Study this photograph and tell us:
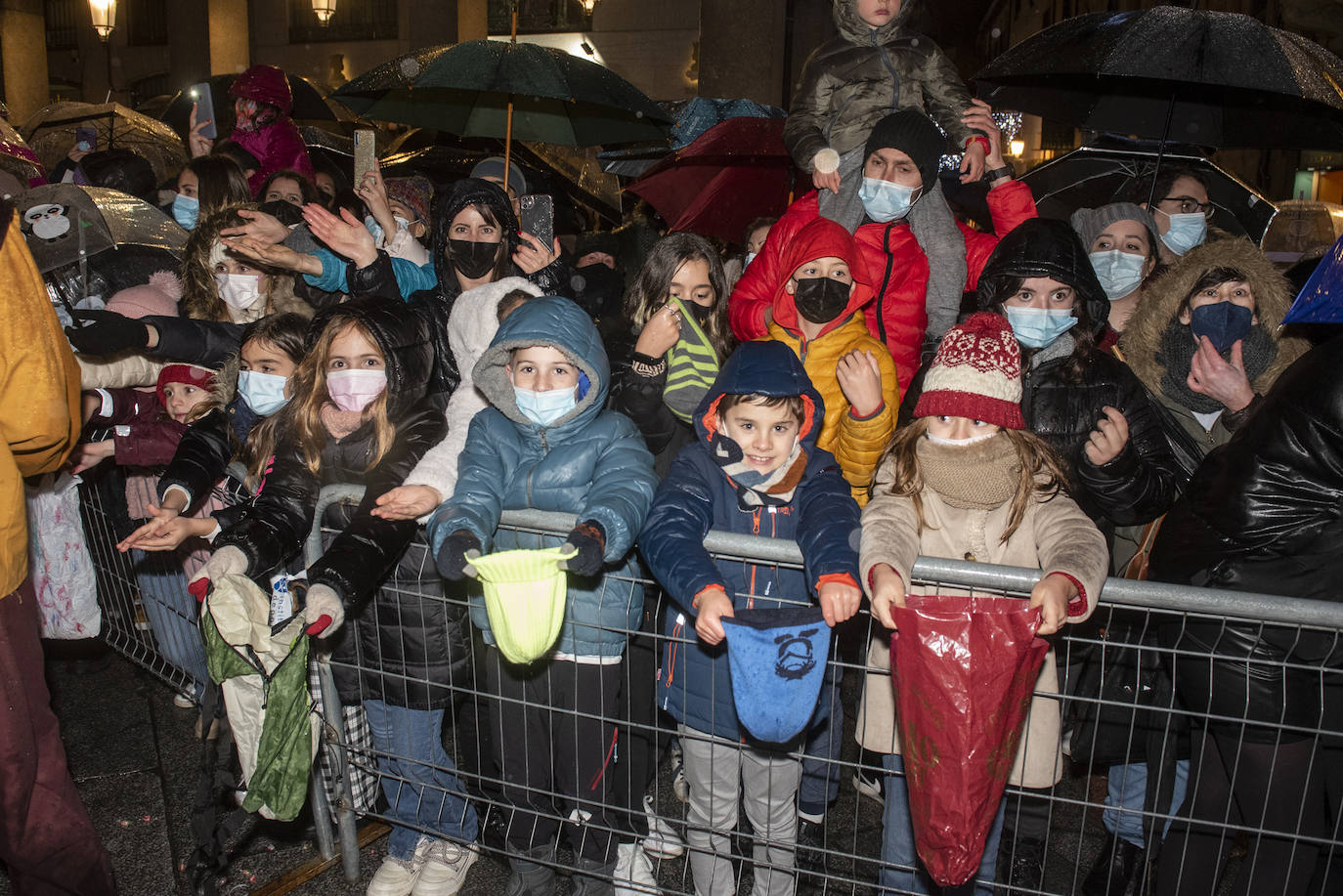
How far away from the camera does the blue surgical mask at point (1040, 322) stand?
11.3 ft

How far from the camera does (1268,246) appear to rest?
9.46 m

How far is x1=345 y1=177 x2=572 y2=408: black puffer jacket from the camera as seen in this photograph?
394 cm

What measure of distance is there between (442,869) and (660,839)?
1020 mm

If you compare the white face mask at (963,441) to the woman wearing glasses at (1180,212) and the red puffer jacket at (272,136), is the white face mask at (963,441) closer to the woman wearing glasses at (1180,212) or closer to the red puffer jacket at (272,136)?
the woman wearing glasses at (1180,212)

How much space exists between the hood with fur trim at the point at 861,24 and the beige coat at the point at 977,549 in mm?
2638

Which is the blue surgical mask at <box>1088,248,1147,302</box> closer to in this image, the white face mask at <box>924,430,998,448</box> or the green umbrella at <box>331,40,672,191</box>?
the white face mask at <box>924,430,998,448</box>

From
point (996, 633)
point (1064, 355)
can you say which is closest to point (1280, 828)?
point (996, 633)

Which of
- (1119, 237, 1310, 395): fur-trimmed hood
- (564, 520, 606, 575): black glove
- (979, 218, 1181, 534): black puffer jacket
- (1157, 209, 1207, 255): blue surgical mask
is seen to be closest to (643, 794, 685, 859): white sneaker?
(564, 520, 606, 575): black glove

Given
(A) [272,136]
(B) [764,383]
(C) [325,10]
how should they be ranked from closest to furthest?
1. (B) [764,383]
2. (A) [272,136]
3. (C) [325,10]

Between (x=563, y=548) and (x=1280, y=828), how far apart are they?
2.34 m

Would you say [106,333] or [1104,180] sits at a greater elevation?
[1104,180]

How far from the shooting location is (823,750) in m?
3.44

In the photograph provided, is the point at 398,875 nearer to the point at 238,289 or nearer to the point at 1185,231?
the point at 238,289

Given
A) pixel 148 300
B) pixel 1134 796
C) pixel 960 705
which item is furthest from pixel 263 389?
pixel 1134 796
